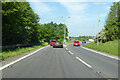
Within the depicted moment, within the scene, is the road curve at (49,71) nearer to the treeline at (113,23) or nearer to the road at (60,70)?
the road at (60,70)

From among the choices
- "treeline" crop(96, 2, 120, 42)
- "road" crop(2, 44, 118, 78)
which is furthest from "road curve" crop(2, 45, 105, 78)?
"treeline" crop(96, 2, 120, 42)

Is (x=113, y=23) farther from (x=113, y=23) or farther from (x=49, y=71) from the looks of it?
(x=49, y=71)

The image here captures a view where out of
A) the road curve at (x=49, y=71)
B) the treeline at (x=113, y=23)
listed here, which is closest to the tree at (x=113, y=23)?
the treeline at (x=113, y=23)

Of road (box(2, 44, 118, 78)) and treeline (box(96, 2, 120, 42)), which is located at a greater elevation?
treeline (box(96, 2, 120, 42))

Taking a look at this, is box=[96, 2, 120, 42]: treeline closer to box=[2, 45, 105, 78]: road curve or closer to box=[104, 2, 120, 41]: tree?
box=[104, 2, 120, 41]: tree

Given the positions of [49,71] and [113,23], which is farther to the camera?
[113,23]

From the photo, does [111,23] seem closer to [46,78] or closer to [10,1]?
[10,1]

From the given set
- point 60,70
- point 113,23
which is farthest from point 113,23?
point 60,70

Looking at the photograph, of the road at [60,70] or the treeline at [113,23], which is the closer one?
the road at [60,70]

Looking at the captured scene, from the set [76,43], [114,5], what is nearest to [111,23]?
[114,5]

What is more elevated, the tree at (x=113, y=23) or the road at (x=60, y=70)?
the tree at (x=113, y=23)

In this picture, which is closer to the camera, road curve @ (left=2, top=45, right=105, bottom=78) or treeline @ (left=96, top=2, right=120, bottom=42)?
road curve @ (left=2, top=45, right=105, bottom=78)

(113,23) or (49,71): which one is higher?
(113,23)

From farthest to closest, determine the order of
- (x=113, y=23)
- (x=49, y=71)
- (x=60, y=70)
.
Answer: (x=113, y=23) < (x=60, y=70) < (x=49, y=71)
